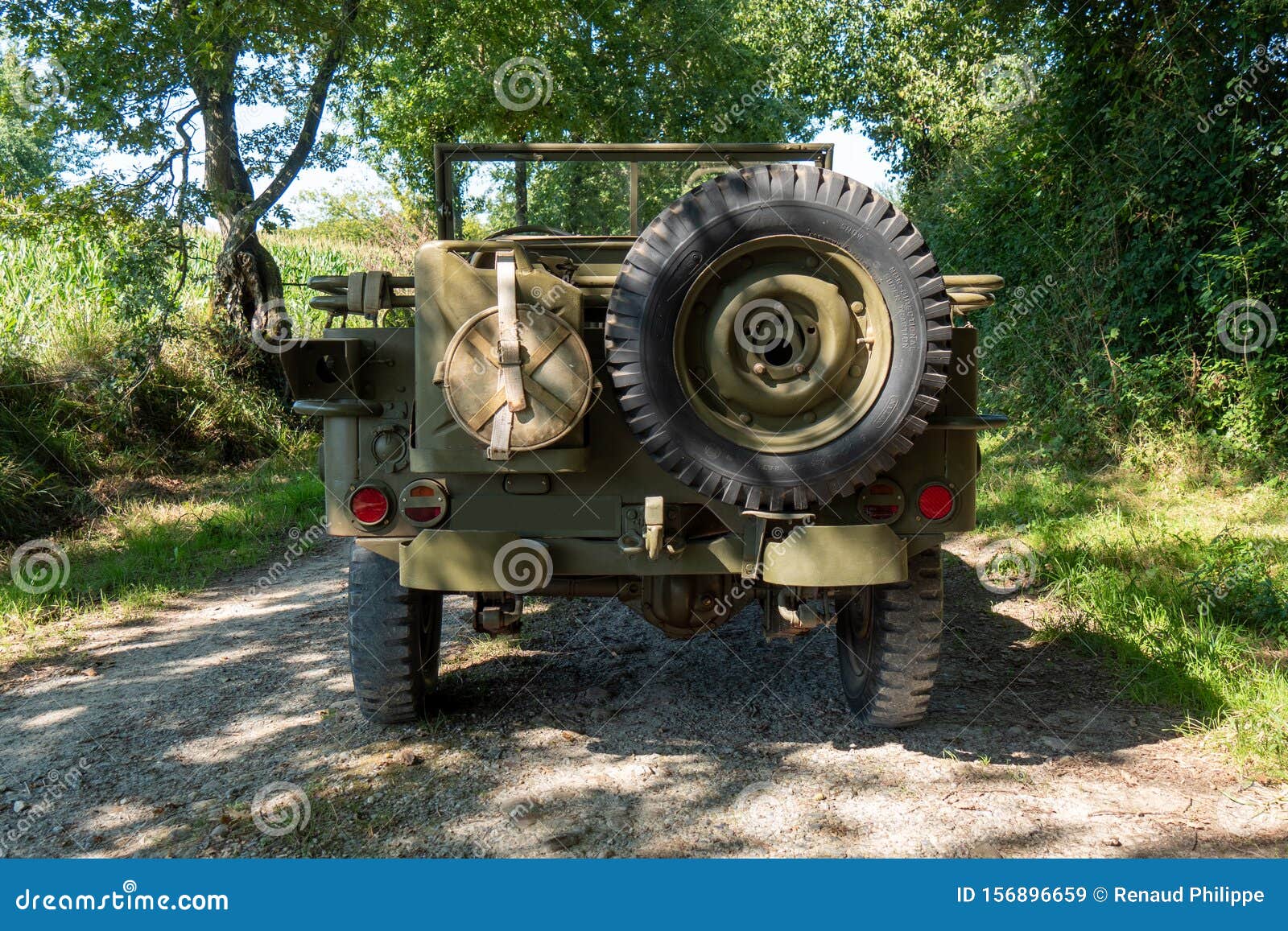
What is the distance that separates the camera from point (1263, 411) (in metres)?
7.66

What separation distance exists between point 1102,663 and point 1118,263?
538cm

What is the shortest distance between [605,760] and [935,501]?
1486 millimetres

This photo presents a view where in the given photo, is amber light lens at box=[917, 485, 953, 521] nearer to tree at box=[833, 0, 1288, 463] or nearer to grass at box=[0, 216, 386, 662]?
grass at box=[0, 216, 386, 662]

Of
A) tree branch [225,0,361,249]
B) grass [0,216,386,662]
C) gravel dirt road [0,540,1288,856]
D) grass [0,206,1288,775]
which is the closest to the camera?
gravel dirt road [0,540,1288,856]

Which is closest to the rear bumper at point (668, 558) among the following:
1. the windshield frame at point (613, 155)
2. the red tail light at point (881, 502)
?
the red tail light at point (881, 502)

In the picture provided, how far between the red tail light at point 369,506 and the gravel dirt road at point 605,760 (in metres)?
0.88

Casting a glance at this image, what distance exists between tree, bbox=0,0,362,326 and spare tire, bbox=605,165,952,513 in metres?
6.60

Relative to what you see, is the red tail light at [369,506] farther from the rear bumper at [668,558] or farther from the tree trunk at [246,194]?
the tree trunk at [246,194]

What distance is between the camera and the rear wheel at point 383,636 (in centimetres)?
369

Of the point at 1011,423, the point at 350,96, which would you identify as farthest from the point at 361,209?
the point at 1011,423

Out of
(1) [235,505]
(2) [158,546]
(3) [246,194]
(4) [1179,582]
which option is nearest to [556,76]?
(3) [246,194]

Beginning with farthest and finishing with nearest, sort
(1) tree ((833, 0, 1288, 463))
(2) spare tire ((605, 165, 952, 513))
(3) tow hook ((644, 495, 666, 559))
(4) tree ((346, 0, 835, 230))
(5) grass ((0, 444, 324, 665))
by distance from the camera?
(4) tree ((346, 0, 835, 230)) → (1) tree ((833, 0, 1288, 463)) → (5) grass ((0, 444, 324, 665)) → (3) tow hook ((644, 495, 666, 559)) → (2) spare tire ((605, 165, 952, 513))

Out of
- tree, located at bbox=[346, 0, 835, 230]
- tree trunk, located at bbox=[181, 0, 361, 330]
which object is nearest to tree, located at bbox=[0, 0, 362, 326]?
tree trunk, located at bbox=[181, 0, 361, 330]

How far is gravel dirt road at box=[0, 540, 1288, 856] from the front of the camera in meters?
3.02
